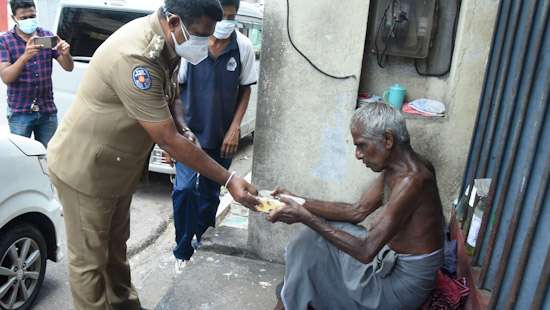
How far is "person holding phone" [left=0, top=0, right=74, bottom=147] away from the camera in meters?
4.34

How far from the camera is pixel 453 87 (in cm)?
288

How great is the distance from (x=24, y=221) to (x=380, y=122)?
8.12 feet

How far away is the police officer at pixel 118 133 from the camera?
2.25m

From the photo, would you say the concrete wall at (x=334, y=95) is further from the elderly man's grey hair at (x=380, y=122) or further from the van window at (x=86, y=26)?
the van window at (x=86, y=26)

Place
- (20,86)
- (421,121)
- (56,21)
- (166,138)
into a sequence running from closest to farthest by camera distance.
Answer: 1. (166,138)
2. (421,121)
3. (20,86)
4. (56,21)

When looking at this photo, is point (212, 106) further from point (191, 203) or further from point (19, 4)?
point (19, 4)

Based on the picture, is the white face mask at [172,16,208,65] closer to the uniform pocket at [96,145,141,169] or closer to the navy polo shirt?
the uniform pocket at [96,145,141,169]

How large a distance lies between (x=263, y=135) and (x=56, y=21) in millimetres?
3704

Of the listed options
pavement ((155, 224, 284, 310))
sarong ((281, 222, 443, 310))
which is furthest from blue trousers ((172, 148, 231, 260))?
sarong ((281, 222, 443, 310))

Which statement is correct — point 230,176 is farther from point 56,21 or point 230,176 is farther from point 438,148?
point 56,21

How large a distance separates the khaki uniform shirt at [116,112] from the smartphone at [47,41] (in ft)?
7.49

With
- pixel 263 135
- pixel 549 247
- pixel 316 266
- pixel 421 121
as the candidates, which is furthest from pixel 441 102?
pixel 549 247

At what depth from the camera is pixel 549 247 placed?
5.08 ft

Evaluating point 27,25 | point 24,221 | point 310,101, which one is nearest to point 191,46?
point 310,101
